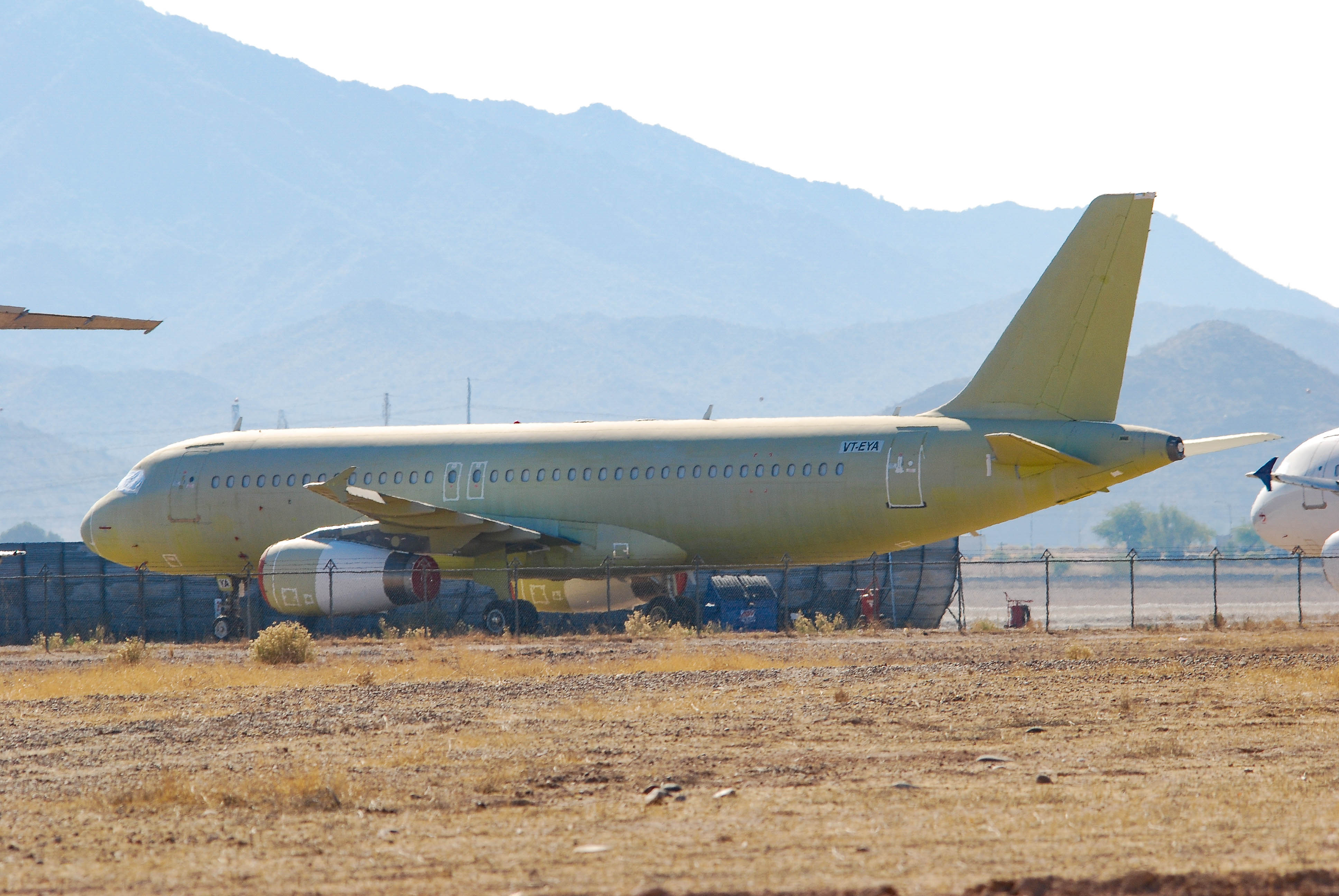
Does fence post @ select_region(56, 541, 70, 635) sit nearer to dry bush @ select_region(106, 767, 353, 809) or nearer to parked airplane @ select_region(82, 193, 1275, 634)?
parked airplane @ select_region(82, 193, 1275, 634)

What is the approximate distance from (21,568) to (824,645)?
71.1 ft

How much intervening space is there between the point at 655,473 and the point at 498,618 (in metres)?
4.00

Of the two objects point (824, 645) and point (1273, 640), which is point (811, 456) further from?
point (1273, 640)

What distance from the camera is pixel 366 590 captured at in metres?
27.2

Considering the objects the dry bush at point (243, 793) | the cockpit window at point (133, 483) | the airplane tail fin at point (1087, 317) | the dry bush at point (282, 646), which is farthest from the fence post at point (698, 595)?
the dry bush at point (243, 793)

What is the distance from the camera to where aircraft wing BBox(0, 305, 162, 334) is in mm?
17656

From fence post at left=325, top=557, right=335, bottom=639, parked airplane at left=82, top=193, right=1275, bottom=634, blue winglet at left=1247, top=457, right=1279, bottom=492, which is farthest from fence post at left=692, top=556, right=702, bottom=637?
blue winglet at left=1247, top=457, right=1279, bottom=492

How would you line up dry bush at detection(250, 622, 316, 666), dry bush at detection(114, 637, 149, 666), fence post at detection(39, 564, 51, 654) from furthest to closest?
fence post at detection(39, 564, 51, 654), dry bush at detection(114, 637, 149, 666), dry bush at detection(250, 622, 316, 666)

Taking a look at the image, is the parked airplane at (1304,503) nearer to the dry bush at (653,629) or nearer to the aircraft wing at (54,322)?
the dry bush at (653,629)

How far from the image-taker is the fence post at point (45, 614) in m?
28.0

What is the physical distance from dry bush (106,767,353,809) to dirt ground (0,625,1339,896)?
33 mm

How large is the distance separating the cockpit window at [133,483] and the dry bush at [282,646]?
10.3m

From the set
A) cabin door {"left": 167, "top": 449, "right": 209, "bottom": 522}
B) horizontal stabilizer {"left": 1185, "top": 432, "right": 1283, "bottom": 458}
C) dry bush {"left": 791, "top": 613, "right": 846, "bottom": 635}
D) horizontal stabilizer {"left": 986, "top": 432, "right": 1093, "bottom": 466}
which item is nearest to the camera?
horizontal stabilizer {"left": 986, "top": 432, "right": 1093, "bottom": 466}

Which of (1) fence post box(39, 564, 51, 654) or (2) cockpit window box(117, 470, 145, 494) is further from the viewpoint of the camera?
(2) cockpit window box(117, 470, 145, 494)
